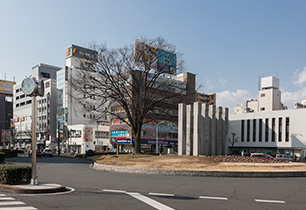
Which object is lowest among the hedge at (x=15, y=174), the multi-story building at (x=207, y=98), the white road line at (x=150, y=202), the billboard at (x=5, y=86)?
the white road line at (x=150, y=202)

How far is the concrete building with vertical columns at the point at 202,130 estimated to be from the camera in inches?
1128

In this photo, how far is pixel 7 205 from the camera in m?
8.93

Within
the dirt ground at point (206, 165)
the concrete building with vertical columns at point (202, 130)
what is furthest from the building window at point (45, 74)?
the dirt ground at point (206, 165)

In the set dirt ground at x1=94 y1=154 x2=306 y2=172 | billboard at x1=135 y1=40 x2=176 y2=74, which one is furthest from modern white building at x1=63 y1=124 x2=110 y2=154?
dirt ground at x1=94 y1=154 x2=306 y2=172

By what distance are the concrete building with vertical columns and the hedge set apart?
18.2 m

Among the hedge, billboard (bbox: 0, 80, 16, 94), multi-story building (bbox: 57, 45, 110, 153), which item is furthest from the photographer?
billboard (bbox: 0, 80, 16, 94)

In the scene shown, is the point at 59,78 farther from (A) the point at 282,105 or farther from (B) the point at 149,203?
(B) the point at 149,203

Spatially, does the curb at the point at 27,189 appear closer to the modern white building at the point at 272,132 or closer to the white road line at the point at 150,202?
the white road line at the point at 150,202

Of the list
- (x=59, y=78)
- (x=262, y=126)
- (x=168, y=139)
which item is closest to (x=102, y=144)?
(x=168, y=139)

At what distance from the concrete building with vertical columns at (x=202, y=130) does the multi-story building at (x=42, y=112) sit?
3047 inches

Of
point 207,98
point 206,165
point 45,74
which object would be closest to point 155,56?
point 206,165

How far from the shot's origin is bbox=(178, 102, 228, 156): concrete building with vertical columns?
28.7 m

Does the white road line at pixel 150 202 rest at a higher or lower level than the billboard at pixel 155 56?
lower

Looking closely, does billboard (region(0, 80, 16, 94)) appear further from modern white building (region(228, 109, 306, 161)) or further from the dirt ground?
the dirt ground
